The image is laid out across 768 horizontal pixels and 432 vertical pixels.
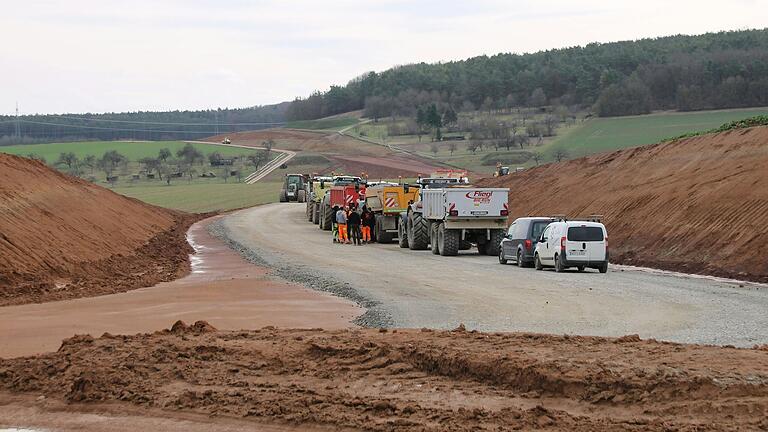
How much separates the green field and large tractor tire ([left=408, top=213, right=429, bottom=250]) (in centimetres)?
5148

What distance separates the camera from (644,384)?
36.3 ft

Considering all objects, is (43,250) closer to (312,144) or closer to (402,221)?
(402,221)

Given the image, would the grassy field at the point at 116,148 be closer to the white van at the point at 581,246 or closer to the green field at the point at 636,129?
the green field at the point at 636,129

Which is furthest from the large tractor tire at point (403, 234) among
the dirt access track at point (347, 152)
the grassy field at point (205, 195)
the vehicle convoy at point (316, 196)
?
the dirt access track at point (347, 152)

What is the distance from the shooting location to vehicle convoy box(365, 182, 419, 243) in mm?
46156

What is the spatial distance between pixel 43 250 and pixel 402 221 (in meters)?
18.7

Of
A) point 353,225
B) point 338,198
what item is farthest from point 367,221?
point 338,198

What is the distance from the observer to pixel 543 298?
2325 centimetres

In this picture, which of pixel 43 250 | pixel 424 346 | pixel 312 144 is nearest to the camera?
pixel 424 346

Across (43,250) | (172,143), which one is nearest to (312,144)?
(172,143)

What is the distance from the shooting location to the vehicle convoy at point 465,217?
38.7 metres

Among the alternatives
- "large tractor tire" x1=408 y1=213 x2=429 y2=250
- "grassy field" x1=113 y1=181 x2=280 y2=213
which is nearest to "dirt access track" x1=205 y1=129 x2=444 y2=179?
"grassy field" x1=113 y1=181 x2=280 y2=213

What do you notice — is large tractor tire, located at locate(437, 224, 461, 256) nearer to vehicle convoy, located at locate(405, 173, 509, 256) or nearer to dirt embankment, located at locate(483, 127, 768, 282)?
vehicle convoy, located at locate(405, 173, 509, 256)

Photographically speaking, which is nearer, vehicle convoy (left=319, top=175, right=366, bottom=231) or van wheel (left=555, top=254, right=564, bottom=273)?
van wheel (left=555, top=254, right=564, bottom=273)
